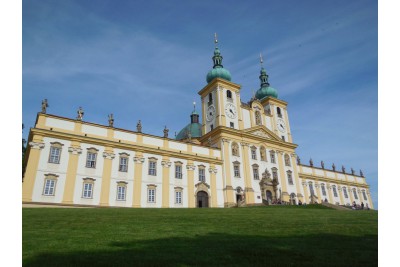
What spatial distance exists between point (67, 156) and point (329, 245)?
27.2 m

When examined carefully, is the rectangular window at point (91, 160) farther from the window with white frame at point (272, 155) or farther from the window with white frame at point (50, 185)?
the window with white frame at point (272, 155)

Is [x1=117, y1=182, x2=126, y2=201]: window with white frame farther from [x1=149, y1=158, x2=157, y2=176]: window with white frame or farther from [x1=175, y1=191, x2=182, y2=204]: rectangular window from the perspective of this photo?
[x1=175, y1=191, x2=182, y2=204]: rectangular window

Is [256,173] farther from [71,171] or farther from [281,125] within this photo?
[71,171]

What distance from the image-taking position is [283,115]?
54.5 metres

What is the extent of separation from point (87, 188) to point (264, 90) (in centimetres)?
4003

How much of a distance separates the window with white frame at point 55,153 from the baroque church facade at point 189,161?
0.30 ft

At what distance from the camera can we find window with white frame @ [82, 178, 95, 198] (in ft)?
95.2

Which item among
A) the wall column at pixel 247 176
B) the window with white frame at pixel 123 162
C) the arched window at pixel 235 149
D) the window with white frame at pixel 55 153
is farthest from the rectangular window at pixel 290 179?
the window with white frame at pixel 55 153

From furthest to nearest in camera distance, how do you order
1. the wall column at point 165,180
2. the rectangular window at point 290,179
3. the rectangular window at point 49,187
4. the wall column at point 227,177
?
the rectangular window at point 290,179
the wall column at point 227,177
the wall column at point 165,180
the rectangular window at point 49,187

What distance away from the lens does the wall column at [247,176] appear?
133 ft

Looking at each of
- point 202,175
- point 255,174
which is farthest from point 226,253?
point 255,174

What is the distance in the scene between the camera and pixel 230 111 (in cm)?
4569

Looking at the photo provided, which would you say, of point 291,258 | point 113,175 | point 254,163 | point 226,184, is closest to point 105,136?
point 113,175
